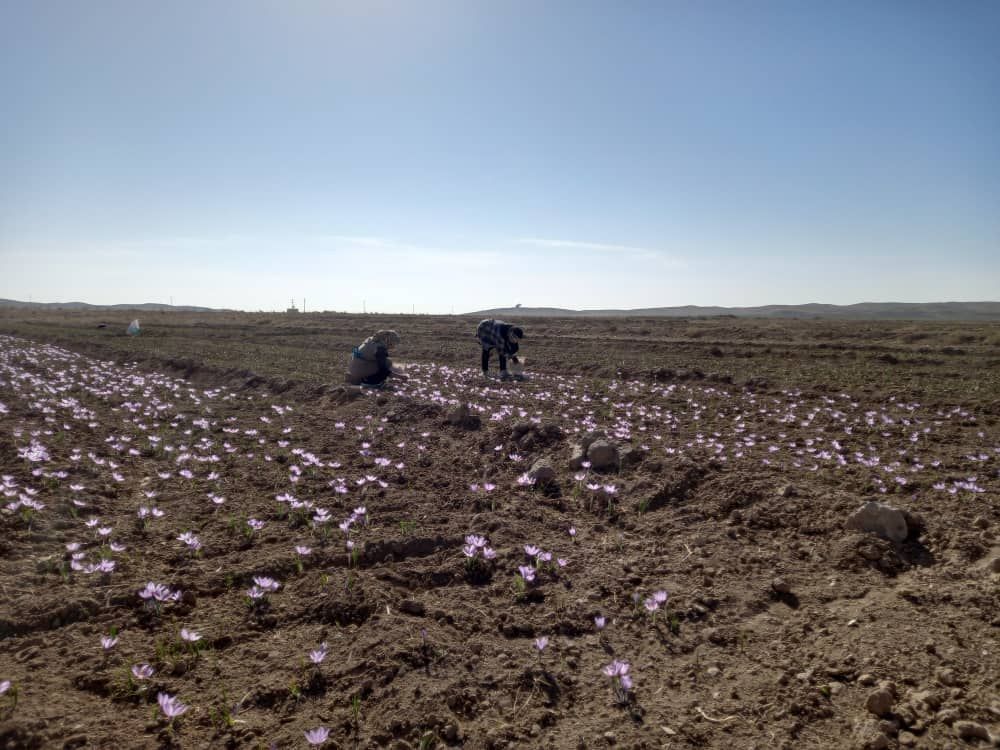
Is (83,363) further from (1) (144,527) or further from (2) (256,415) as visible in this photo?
(1) (144,527)

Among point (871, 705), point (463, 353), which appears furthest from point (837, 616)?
point (463, 353)

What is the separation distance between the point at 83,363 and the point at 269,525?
1756 cm

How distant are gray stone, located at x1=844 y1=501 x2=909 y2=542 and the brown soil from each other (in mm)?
131

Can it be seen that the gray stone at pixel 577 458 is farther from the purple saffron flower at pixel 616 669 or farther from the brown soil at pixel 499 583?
the purple saffron flower at pixel 616 669

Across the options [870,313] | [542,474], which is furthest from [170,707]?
[870,313]

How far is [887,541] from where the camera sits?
4621 mm

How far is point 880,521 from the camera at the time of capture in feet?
15.7

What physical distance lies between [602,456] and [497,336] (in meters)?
9.30

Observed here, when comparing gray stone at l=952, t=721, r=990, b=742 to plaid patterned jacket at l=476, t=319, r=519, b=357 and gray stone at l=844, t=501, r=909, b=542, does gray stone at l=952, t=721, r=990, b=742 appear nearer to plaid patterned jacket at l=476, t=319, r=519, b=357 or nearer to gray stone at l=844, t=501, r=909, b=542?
gray stone at l=844, t=501, r=909, b=542

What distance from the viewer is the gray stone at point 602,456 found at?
23.6 feet

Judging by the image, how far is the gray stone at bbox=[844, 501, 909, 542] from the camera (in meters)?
4.72

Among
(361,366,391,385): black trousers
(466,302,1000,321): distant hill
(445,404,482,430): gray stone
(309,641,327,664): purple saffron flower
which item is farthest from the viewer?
(466,302,1000,321): distant hill

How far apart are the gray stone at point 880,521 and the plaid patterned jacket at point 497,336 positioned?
1173 cm

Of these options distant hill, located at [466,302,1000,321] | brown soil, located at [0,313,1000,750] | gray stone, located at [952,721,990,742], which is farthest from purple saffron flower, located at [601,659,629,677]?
distant hill, located at [466,302,1000,321]
